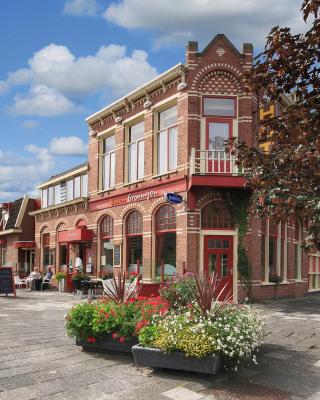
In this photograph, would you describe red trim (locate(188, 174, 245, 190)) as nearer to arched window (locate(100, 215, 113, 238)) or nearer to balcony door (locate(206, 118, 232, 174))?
balcony door (locate(206, 118, 232, 174))

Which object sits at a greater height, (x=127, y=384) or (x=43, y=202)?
(x=43, y=202)

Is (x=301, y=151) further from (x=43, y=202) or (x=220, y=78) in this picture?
(x=43, y=202)

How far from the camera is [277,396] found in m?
6.11

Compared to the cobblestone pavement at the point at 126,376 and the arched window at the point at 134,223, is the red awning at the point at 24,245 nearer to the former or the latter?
the arched window at the point at 134,223

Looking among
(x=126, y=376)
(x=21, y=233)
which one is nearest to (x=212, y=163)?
(x=126, y=376)

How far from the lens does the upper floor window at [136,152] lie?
67.3ft

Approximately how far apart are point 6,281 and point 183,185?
331 inches

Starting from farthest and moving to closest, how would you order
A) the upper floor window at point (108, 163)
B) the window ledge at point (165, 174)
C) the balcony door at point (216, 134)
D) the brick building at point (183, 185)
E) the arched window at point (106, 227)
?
the upper floor window at point (108, 163)
the arched window at point (106, 227)
the window ledge at point (165, 174)
the balcony door at point (216, 134)
the brick building at point (183, 185)

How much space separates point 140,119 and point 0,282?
8.91 metres

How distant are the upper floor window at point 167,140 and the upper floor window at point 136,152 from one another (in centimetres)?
126

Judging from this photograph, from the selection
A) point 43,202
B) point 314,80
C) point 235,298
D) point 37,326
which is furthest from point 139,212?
point 314,80

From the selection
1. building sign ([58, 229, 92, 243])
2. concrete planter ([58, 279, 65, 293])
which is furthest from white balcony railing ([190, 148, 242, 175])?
concrete planter ([58, 279, 65, 293])

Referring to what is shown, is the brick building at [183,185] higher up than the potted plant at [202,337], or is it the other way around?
the brick building at [183,185]

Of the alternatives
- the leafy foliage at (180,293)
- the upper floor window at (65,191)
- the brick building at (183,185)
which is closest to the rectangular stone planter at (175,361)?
the leafy foliage at (180,293)
